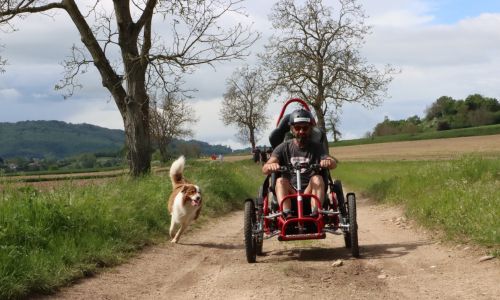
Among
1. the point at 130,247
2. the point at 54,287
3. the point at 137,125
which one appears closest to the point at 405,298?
the point at 54,287

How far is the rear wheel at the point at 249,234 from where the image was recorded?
739 cm

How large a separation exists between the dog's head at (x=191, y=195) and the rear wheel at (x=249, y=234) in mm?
2068

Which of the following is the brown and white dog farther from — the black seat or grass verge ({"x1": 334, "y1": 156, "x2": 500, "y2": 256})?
grass verge ({"x1": 334, "y1": 156, "x2": 500, "y2": 256})

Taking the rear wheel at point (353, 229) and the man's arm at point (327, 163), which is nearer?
the rear wheel at point (353, 229)

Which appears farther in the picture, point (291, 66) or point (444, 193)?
point (291, 66)

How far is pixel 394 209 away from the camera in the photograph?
48.5 ft

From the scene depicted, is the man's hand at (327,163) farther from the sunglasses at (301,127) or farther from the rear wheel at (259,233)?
the rear wheel at (259,233)

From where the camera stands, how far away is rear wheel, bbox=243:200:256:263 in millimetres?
7395

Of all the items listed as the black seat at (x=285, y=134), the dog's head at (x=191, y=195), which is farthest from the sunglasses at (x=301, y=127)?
the dog's head at (x=191, y=195)

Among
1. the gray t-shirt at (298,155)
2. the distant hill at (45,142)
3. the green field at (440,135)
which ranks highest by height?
the distant hill at (45,142)

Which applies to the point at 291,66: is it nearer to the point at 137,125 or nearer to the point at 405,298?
the point at 137,125

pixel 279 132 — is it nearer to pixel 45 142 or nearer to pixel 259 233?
pixel 259 233

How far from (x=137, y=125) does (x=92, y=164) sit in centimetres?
3889

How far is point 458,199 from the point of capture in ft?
32.7
